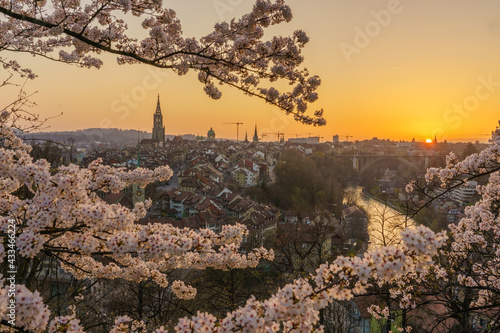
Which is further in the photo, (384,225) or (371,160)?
(371,160)

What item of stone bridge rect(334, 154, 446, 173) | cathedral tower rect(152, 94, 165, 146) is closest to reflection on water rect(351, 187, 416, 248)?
stone bridge rect(334, 154, 446, 173)

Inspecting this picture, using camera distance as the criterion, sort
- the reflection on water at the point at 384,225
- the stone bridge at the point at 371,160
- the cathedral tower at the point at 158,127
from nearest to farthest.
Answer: the reflection on water at the point at 384,225
the stone bridge at the point at 371,160
the cathedral tower at the point at 158,127

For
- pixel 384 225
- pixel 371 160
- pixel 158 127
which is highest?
pixel 158 127

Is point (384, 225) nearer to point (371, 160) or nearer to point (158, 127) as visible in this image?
point (371, 160)

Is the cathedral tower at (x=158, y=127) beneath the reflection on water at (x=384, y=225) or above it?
above

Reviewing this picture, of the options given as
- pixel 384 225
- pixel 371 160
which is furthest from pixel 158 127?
pixel 384 225

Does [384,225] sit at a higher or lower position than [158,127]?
lower

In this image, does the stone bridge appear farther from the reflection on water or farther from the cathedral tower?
the cathedral tower

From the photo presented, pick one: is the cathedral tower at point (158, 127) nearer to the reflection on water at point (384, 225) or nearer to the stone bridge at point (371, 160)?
the stone bridge at point (371, 160)

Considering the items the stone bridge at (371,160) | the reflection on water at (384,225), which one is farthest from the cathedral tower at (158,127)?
the reflection on water at (384,225)

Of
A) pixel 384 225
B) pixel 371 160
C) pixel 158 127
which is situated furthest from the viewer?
pixel 158 127
